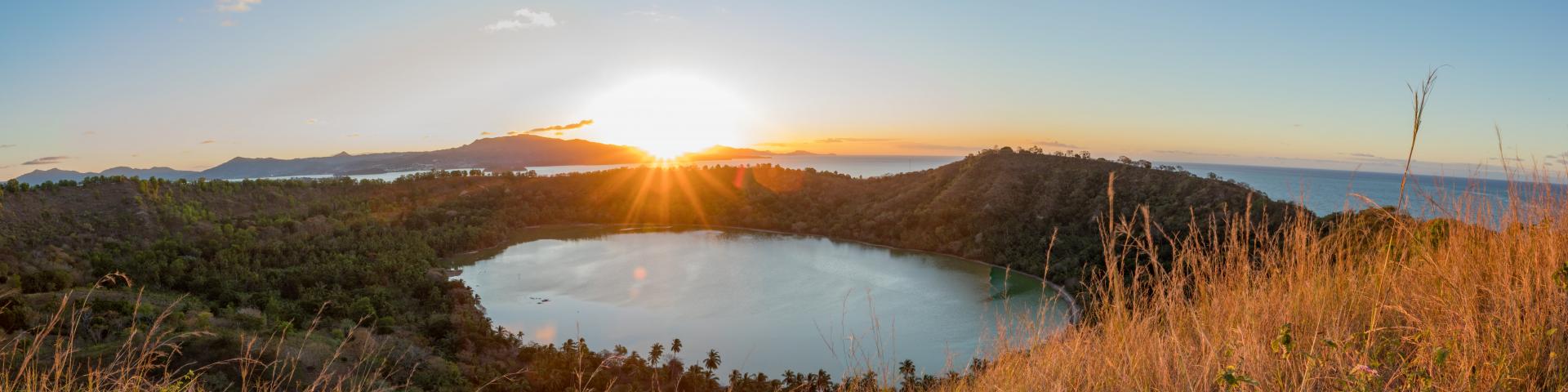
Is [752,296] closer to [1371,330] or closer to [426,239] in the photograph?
[426,239]

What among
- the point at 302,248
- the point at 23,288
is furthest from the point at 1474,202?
the point at 302,248

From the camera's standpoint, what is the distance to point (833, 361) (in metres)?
17.0

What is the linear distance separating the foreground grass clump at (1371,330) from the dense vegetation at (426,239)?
29.7 inches

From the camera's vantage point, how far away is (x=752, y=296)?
23562mm

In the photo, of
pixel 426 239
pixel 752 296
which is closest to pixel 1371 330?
pixel 752 296

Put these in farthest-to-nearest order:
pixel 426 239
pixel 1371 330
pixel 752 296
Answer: pixel 426 239, pixel 752 296, pixel 1371 330

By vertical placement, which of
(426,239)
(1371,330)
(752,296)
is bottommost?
(752,296)

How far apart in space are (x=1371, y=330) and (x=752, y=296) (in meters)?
21.5

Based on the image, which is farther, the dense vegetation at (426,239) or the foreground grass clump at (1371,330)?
the dense vegetation at (426,239)

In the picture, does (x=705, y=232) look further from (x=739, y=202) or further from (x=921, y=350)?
(x=921, y=350)

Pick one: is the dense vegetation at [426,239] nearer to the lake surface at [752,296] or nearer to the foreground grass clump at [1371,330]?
the foreground grass clump at [1371,330]

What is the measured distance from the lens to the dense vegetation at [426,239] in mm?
12312

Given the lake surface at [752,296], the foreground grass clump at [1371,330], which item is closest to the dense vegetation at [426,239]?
the foreground grass clump at [1371,330]

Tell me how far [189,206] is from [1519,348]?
36991 mm
